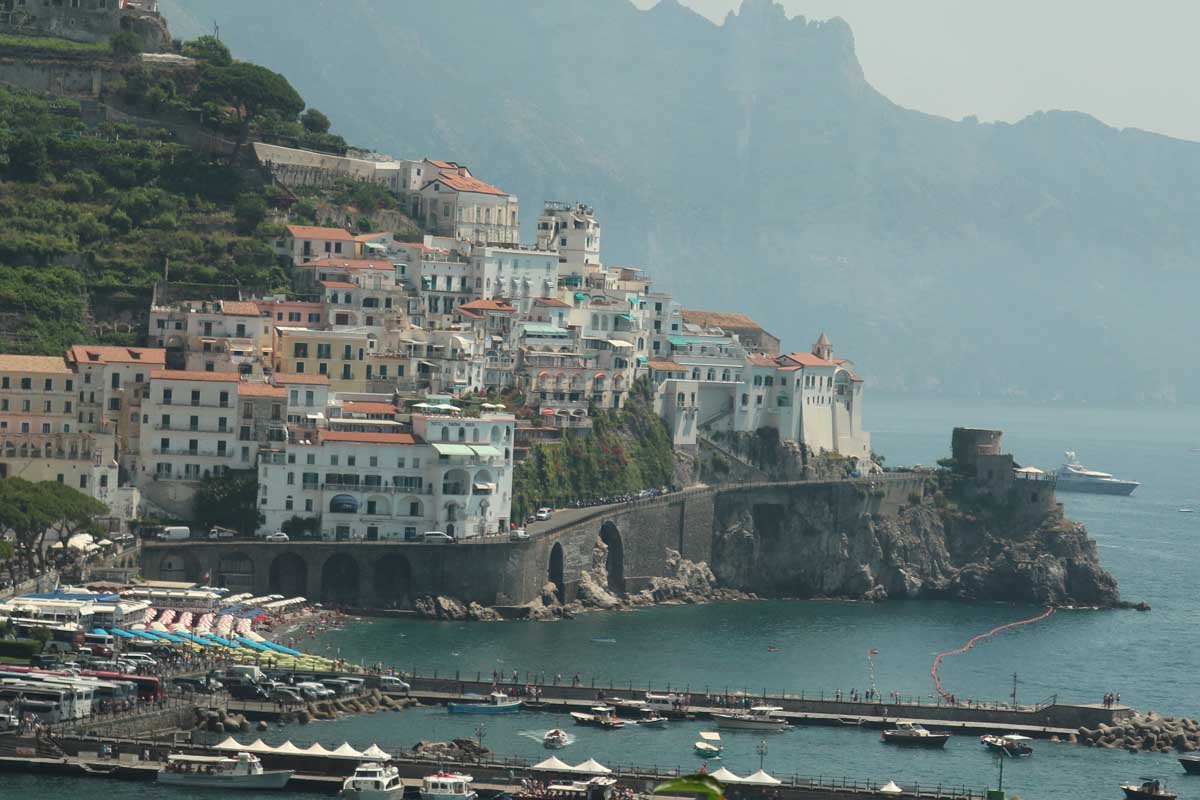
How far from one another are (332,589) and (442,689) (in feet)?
70.6

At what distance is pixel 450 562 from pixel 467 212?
126 feet

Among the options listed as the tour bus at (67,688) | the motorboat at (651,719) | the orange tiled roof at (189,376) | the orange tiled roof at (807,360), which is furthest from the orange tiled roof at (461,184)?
the tour bus at (67,688)

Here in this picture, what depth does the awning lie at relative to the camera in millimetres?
135125

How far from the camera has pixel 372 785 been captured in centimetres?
9156

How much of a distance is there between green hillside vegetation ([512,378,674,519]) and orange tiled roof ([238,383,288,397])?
47.1 ft

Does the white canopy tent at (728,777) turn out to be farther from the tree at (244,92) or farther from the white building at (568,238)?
the tree at (244,92)

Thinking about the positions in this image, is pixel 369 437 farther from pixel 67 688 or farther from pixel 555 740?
pixel 67 688

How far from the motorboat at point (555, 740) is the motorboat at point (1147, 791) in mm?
20876

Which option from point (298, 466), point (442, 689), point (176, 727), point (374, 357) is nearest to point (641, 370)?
point (374, 357)

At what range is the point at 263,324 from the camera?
5625 inches

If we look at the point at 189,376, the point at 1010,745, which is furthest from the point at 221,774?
the point at 189,376

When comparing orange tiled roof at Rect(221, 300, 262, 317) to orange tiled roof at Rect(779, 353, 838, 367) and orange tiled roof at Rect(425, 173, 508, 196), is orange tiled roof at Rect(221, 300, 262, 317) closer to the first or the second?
orange tiled roof at Rect(425, 173, 508, 196)

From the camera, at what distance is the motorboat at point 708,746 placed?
343ft

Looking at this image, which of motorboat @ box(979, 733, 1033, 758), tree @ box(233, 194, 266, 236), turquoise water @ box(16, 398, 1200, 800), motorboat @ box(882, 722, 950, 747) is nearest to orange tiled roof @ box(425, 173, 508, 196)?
tree @ box(233, 194, 266, 236)
